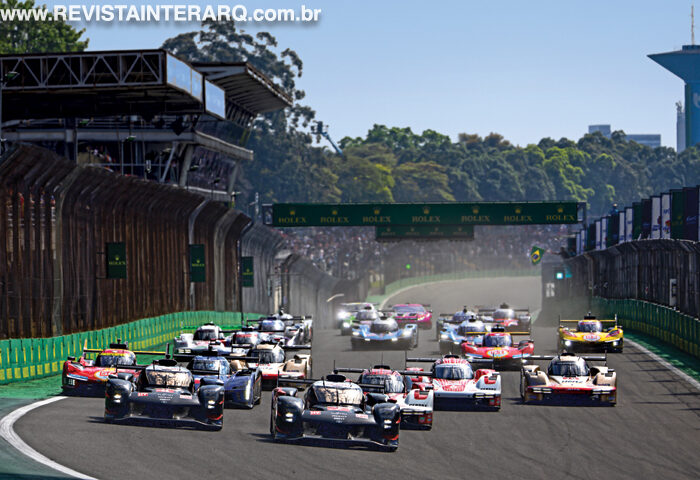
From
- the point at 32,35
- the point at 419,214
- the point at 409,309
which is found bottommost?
the point at 409,309

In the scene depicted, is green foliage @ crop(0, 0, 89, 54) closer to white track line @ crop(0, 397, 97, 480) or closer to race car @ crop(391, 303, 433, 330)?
race car @ crop(391, 303, 433, 330)

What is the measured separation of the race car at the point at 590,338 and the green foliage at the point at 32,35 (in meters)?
78.6

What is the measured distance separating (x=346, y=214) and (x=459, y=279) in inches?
2859

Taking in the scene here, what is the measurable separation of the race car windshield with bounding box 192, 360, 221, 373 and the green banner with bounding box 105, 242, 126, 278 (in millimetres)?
17264

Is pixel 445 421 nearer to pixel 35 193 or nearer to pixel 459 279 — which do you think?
pixel 35 193

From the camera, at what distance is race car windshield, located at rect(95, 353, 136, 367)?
26978 millimetres

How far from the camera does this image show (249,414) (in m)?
24.6

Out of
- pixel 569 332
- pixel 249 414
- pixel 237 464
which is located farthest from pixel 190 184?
pixel 237 464

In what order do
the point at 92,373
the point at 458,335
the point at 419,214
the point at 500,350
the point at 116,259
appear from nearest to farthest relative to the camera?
1. the point at 92,373
2. the point at 500,350
3. the point at 458,335
4. the point at 116,259
5. the point at 419,214

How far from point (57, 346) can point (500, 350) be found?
12.5 meters

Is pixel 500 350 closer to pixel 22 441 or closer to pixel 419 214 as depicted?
pixel 22 441

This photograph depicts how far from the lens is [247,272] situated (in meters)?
66.6

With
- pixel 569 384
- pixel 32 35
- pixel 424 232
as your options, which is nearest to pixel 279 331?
pixel 569 384

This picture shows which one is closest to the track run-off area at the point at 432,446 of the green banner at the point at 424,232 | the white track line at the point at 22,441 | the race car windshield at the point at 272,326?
the white track line at the point at 22,441
